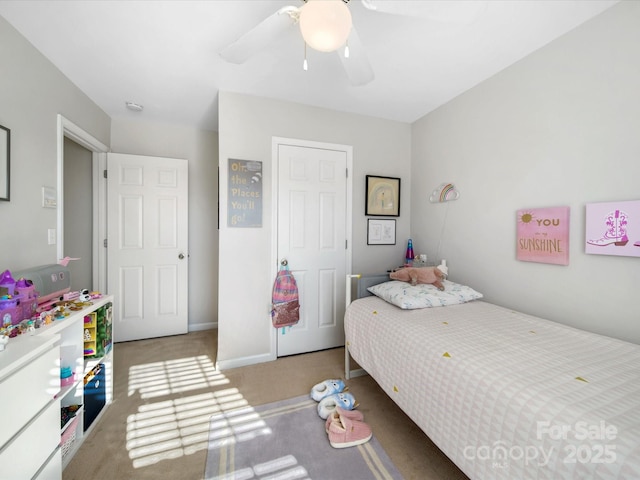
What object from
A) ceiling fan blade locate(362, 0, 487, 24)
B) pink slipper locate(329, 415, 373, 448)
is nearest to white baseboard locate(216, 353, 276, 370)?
pink slipper locate(329, 415, 373, 448)

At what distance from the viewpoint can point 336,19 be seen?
3.06 feet

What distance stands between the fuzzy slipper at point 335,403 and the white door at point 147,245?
2.17m

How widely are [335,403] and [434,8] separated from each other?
2233 mm

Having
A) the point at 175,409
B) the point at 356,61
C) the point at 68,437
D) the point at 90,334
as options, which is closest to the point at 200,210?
the point at 90,334

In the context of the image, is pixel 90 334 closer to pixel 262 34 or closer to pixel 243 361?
pixel 243 361

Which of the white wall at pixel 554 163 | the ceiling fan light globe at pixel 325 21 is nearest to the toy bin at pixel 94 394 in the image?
the ceiling fan light globe at pixel 325 21

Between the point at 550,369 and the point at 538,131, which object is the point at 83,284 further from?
the point at 538,131

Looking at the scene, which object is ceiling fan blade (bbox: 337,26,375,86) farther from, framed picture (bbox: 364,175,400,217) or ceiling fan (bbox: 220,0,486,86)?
framed picture (bbox: 364,175,400,217)

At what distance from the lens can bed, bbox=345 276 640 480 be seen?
2.43 ft

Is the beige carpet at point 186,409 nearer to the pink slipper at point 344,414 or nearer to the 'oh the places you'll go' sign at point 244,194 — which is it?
the pink slipper at point 344,414

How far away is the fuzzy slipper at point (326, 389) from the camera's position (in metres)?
1.88

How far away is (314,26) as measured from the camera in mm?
941

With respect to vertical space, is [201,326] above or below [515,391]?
below

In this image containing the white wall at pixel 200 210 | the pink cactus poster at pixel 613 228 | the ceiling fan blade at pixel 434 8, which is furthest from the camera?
the white wall at pixel 200 210
